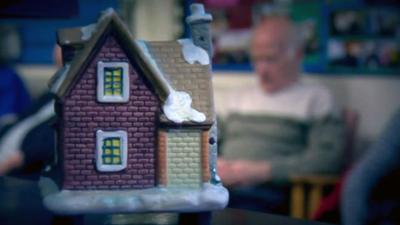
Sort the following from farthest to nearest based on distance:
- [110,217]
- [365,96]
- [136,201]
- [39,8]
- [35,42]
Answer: [35,42]
[365,96]
[39,8]
[110,217]
[136,201]

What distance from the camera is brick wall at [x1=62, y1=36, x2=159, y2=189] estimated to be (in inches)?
31.5

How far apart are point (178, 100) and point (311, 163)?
56.0 inches

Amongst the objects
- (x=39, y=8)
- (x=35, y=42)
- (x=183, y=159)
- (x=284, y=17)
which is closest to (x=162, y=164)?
(x=183, y=159)

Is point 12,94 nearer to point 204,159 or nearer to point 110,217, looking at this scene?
point 110,217

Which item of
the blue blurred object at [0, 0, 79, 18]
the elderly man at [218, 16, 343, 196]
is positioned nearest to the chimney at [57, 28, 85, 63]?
the blue blurred object at [0, 0, 79, 18]

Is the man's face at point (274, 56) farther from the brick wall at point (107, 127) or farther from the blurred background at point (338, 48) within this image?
the brick wall at point (107, 127)

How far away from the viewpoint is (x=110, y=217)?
930 mm

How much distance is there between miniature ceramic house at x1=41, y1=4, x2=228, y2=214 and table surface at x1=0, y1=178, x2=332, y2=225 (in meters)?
0.05

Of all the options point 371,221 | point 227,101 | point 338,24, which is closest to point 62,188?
point 371,221

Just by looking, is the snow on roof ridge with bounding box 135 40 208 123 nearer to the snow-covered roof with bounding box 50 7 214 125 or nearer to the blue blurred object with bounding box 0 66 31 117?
the snow-covered roof with bounding box 50 7 214 125

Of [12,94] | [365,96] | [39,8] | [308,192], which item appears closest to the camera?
[39,8]

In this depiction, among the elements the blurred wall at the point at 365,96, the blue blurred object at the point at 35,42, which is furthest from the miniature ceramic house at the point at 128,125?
the blue blurred object at the point at 35,42

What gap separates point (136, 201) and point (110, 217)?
0.15 metres

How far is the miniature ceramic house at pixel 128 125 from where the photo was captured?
80 centimetres
